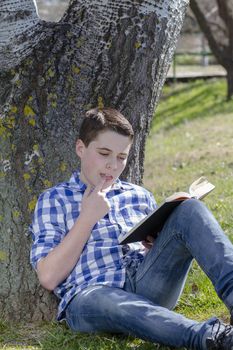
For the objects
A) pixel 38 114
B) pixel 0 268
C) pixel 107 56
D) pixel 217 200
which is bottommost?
pixel 217 200

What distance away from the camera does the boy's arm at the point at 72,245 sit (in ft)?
12.1

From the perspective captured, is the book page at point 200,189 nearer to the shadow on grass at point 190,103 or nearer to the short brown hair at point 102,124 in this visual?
the short brown hair at point 102,124

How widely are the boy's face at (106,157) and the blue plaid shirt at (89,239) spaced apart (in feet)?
0.54

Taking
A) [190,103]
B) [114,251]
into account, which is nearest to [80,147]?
[114,251]

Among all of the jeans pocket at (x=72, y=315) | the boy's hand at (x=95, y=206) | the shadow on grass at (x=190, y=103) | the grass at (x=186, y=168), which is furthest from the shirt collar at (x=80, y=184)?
the shadow on grass at (x=190, y=103)

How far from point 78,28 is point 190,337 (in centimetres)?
188

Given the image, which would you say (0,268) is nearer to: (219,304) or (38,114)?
(38,114)

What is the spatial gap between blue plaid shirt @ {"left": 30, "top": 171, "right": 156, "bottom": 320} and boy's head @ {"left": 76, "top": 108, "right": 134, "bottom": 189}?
0.55 feet

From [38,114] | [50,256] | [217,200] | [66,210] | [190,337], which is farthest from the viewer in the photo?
[217,200]

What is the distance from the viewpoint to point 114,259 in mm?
3924

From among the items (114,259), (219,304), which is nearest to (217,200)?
(219,304)

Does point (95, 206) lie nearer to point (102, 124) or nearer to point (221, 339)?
point (102, 124)

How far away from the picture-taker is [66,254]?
12.1ft

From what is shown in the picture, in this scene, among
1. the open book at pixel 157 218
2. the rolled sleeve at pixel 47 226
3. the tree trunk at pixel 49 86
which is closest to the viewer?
the open book at pixel 157 218
